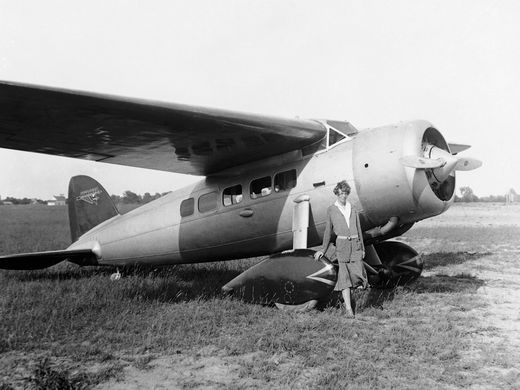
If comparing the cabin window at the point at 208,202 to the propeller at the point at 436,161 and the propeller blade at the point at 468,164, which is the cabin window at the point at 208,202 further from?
the propeller blade at the point at 468,164

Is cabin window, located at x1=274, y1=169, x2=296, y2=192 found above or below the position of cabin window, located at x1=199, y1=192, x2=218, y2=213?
above

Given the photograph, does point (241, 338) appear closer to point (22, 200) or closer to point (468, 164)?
point (468, 164)

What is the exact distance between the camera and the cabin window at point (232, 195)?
7.30 m

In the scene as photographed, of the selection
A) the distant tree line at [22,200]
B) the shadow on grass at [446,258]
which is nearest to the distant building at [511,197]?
the shadow on grass at [446,258]

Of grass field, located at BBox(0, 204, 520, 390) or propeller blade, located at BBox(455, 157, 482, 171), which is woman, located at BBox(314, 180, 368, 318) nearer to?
grass field, located at BBox(0, 204, 520, 390)

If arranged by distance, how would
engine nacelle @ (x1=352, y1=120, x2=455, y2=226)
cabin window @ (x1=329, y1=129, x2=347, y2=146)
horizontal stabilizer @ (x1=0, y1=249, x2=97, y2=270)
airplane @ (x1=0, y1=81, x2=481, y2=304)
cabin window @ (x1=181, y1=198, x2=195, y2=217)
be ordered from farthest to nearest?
horizontal stabilizer @ (x1=0, y1=249, x2=97, y2=270) → cabin window @ (x1=181, y1=198, x2=195, y2=217) → cabin window @ (x1=329, y1=129, x2=347, y2=146) → engine nacelle @ (x1=352, y1=120, x2=455, y2=226) → airplane @ (x1=0, y1=81, x2=481, y2=304)

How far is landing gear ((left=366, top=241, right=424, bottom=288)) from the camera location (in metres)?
7.45

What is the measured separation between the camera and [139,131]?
588 cm

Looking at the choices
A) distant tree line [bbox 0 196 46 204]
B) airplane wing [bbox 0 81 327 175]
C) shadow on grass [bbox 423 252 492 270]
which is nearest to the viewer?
airplane wing [bbox 0 81 327 175]

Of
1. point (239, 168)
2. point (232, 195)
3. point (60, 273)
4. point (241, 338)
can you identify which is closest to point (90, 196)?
point (60, 273)

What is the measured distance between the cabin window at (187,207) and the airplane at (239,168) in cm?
2

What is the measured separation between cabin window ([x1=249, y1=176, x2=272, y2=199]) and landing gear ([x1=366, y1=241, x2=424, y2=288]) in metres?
2.25

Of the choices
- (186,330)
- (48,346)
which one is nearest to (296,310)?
(186,330)

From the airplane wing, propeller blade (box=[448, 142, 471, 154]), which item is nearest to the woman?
the airplane wing
